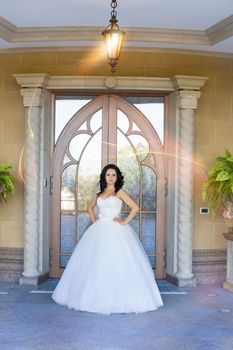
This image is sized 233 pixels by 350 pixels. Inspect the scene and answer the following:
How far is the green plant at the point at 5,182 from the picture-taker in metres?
6.04

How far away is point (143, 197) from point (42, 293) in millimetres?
1833

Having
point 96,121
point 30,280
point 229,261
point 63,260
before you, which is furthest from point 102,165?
point 229,261

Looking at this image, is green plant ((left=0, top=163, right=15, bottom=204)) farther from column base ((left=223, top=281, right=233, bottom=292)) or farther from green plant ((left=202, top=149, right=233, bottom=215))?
column base ((left=223, top=281, right=233, bottom=292))

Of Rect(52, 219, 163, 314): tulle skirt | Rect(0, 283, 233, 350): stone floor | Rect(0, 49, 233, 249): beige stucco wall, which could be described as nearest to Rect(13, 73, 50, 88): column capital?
Rect(0, 49, 233, 249): beige stucco wall

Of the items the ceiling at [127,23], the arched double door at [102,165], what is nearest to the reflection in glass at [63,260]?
the arched double door at [102,165]

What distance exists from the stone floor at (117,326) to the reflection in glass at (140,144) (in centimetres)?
196

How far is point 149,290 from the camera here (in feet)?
17.1

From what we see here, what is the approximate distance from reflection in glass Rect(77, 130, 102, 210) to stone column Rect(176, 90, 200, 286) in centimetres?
110

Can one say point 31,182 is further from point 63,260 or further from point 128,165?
point 128,165

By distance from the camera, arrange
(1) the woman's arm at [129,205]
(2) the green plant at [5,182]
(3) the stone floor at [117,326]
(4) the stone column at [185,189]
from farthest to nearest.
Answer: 1. (4) the stone column at [185,189]
2. (2) the green plant at [5,182]
3. (1) the woman's arm at [129,205]
4. (3) the stone floor at [117,326]

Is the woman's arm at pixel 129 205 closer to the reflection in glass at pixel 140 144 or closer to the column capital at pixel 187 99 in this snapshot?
the reflection in glass at pixel 140 144

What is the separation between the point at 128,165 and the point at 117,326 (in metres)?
2.59

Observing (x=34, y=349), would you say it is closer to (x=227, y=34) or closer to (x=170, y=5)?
(x=170, y=5)

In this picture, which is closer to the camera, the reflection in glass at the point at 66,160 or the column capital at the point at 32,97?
the column capital at the point at 32,97
